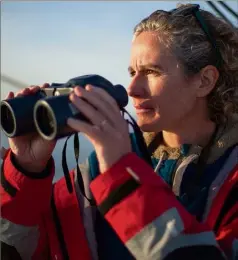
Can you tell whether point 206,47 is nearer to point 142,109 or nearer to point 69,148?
point 142,109

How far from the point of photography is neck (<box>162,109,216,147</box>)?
1.23 metres

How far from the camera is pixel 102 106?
0.80 meters

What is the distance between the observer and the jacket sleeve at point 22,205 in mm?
1029

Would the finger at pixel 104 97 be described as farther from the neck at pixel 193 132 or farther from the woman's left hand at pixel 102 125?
the neck at pixel 193 132

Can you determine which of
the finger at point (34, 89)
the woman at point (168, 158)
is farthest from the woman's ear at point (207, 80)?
the finger at point (34, 89)

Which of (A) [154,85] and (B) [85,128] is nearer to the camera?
(B) [85,128]

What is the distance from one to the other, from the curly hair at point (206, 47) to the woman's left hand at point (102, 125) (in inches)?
16.7

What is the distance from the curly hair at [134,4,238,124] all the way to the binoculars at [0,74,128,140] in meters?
0.30

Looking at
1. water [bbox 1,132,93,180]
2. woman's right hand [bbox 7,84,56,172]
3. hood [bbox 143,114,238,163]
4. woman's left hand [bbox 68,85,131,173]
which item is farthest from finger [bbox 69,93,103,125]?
hood [bbox 143,114,238,163]

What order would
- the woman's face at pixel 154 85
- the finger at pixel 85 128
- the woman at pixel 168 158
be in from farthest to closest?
the woman's face at pixel 154 85, the woman at pixel 168 158, the finger at pixel 85 128

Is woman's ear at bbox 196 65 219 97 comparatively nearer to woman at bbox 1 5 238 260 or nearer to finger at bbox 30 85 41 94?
woman at bbox 1 5 238 260

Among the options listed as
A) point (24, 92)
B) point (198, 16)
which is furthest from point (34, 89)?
point (198, 16)

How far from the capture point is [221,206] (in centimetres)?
103

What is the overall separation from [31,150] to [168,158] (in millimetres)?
402
